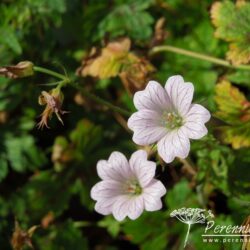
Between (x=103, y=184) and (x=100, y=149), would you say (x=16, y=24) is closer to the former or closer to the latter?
(x=100, y=149)

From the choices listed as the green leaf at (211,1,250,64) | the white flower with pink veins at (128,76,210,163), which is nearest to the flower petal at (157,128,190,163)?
the white flower with pink veins at (128,76,210,163)

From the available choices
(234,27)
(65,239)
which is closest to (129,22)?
(234,27)

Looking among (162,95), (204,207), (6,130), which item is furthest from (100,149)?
(162,95)

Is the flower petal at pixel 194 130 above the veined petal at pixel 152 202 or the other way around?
above

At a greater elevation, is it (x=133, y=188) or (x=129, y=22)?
(x=129, y=22)

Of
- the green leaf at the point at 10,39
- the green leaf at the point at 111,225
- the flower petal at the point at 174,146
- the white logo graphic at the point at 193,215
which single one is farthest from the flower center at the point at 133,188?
the green leaf at the point at 10,39

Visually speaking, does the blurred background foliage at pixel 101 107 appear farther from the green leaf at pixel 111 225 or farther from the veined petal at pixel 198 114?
the veined petal at pixel 198 114

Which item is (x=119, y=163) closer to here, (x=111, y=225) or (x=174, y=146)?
(x=174, y=146)

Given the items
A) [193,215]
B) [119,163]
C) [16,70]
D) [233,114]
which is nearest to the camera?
[16,70]
